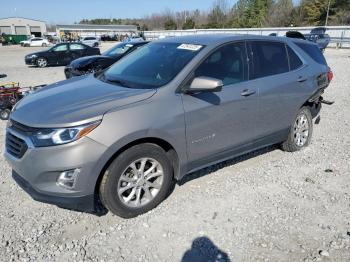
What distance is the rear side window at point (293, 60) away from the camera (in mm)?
5188

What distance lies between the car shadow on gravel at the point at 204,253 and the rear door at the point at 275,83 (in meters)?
1.91

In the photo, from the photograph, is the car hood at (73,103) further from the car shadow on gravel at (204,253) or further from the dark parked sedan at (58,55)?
the dark parked sedan at (58,55)

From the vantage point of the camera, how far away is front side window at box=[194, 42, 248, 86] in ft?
13.4

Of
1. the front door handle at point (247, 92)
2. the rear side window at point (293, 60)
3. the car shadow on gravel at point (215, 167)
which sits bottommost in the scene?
the car shadow on gravel at point (215, 167)

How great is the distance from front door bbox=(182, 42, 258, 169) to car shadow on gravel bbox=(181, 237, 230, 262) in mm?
995

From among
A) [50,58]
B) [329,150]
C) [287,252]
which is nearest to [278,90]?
[329,150]

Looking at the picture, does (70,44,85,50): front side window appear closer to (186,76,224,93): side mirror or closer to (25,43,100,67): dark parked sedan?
(25,43,100,67): dark parked sedan

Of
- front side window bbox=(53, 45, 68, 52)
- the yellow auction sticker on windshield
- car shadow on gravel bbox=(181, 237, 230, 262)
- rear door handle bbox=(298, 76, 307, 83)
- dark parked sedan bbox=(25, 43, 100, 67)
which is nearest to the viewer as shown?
car shadow on gravel bbox=(181, 237, 230, 262)

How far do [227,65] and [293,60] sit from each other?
1.48 metres

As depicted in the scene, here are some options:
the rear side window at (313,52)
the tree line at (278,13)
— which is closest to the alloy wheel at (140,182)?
the rear side window at (313,52)

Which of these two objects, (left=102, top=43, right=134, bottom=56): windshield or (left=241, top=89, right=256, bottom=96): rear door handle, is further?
(left=102, top=43, right=134, bottom=56): windshield

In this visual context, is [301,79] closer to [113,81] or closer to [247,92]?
[247,92]

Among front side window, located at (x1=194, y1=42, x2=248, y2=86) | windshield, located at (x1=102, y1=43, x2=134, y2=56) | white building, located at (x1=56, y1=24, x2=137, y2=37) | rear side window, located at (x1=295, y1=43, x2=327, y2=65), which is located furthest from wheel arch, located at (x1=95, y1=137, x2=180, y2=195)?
white building, located at (x1=56, y1=24, x2=137, y2=37)

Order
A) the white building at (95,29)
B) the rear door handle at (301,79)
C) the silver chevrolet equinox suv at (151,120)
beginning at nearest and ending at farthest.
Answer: the silver chevrolet equinox suv at (151,120), the rear door handle at (301,79), the white building at (95,29)
